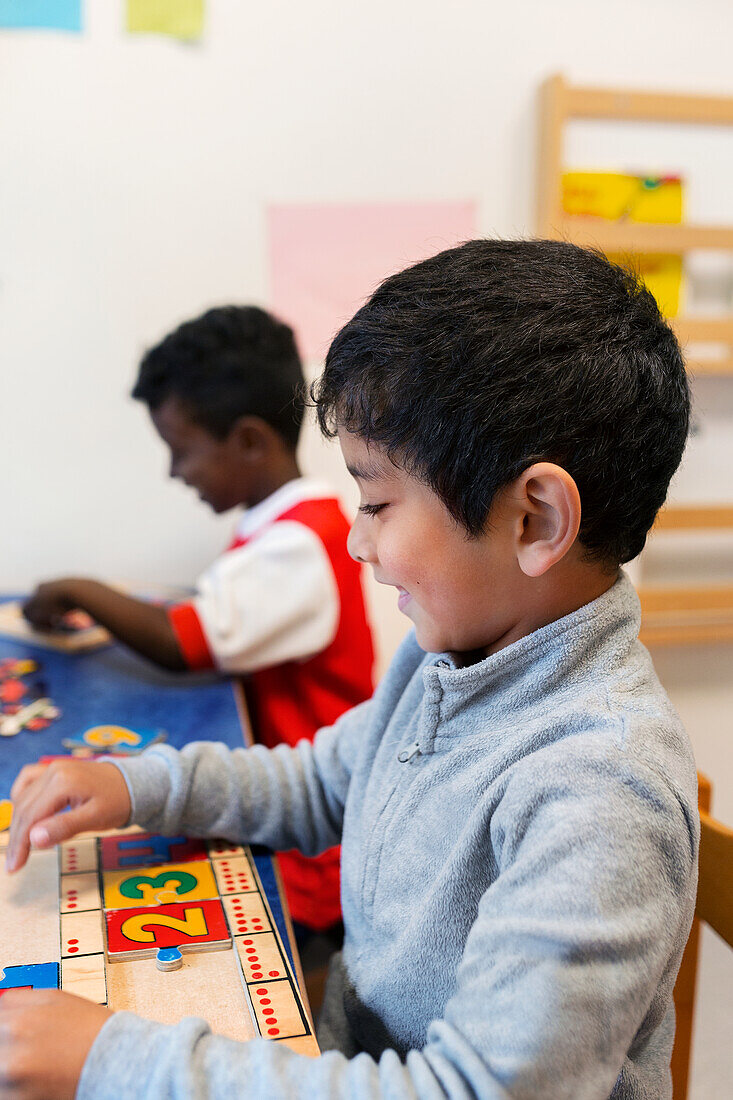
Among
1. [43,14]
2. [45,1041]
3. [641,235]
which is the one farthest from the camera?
[641,235]

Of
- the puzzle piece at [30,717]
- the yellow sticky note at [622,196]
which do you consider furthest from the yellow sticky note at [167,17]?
the puzzle piece at [30,717]

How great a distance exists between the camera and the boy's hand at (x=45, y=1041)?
0.44 m

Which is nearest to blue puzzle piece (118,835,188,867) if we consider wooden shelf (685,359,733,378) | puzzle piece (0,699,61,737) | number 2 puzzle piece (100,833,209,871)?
number 2 puzzle piece (100,833,209,871)

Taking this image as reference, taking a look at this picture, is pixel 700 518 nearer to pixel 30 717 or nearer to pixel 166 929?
pixel 30 717

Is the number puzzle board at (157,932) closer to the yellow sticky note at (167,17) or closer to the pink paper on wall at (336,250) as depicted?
the pink paper on wall at (336,250)

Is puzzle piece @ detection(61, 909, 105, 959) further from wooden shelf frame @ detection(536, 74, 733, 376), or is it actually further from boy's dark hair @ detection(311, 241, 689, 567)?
wooden shelf frame @ detection(536, 74, 733, 376)

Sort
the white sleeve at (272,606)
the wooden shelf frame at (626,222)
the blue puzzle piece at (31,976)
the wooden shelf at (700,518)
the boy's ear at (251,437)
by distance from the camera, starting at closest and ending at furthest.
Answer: the blue puzzle piece at (31,976) → the white sleeve at (272,606) → the boy's ear at (251,437) → the wooden shelf frame at (626,222) → the wooden shelf at (700,518)

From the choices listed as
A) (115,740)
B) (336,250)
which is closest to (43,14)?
(336,250)

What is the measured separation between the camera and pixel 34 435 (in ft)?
4.94

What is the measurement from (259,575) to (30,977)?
0.61m

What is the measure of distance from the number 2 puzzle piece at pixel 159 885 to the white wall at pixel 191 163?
961 mm

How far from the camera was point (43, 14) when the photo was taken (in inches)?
54.5

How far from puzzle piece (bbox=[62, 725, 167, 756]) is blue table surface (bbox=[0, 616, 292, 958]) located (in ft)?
0.03

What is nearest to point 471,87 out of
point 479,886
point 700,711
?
point 700,711
